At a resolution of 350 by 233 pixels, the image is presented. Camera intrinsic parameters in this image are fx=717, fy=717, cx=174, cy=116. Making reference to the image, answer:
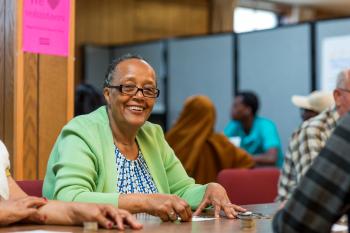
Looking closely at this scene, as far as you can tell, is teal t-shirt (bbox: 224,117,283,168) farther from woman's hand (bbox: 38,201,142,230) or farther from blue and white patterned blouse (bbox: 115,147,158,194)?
woman's hand (bbox: 38,201,142,230)

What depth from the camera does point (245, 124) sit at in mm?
6918

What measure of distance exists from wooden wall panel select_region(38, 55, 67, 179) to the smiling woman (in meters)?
0.60

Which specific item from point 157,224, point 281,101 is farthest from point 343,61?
point 157,224

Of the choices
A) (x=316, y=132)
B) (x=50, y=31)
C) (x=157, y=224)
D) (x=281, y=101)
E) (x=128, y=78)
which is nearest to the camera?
(x=157, y=224)

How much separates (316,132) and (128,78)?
153 cm

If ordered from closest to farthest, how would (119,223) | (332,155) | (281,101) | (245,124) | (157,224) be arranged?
(332,155) → (119,223) → (157,224) → (245,124) → (281,101)

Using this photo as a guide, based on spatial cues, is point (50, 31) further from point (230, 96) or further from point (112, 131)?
point (230, 96)

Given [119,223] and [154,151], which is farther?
[154,151]

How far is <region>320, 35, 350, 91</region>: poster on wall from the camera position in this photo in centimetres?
711

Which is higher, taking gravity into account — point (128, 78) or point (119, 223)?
point (128, 78)

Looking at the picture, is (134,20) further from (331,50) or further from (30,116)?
(30,116)

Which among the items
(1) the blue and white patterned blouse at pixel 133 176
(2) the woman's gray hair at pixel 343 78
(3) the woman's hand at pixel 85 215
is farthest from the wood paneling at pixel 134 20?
(3) the woman's hand at pixel 85 215

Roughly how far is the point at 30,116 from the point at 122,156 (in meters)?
0.76

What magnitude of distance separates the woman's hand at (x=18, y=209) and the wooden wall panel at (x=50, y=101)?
1.21m
